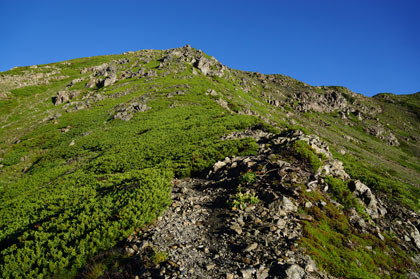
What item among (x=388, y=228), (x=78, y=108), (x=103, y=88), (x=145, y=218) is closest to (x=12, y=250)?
(x=145, y=218)

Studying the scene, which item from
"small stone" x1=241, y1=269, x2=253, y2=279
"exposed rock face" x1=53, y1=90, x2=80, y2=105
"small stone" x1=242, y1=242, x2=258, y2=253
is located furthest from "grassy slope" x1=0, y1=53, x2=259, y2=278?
"small stone" x1=241, y1=269, x2=253, y2=279

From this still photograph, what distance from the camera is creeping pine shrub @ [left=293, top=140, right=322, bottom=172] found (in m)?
16.9

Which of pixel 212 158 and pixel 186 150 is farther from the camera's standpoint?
pixel 186 150

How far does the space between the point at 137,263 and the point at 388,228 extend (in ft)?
54.7

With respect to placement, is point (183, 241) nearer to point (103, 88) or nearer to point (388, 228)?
point (388, 228)

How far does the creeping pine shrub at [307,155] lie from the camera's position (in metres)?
16.9

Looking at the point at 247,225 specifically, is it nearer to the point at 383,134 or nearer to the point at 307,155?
the point at 307,155

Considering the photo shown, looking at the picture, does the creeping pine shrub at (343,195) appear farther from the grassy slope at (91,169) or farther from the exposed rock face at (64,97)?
the exposed rock face at (64,97)

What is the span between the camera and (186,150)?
28031 millimetres

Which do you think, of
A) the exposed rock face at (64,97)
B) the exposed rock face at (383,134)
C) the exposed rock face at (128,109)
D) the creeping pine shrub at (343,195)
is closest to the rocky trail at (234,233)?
the creeping pine shrub at (343,195)

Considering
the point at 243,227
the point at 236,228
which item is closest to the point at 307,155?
the point at 243,227

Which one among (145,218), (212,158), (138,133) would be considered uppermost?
(138,133)

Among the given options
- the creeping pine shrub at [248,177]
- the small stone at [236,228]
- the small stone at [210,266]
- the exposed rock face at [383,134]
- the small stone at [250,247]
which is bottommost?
the small stone at [210,266]

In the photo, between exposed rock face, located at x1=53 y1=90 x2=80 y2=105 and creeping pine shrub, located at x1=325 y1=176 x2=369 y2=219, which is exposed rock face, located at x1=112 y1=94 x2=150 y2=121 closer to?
exposed rock face, located at x1=53 y1=90 x2=80 y2=105
